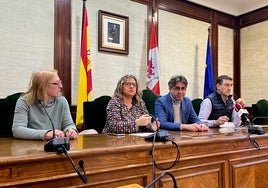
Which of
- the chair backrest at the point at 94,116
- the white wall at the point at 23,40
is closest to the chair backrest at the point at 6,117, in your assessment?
the white wall at the point at 23,40

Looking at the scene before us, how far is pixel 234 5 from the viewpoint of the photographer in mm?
4633

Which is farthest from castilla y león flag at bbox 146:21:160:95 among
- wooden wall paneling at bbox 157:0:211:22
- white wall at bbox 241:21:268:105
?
white wall at bbox 241:21:268:105

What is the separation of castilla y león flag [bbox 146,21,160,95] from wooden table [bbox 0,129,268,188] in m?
1.77

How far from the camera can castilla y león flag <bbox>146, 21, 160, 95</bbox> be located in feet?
11.5

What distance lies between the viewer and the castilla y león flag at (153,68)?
138 inches

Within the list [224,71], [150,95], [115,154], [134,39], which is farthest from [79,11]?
[224,71]

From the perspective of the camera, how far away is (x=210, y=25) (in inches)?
177

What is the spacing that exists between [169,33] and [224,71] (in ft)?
4.32

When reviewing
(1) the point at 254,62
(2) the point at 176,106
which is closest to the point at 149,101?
(2) the point at 176,106

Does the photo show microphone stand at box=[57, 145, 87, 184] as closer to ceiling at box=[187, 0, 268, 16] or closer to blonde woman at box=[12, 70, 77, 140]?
blonde woman at box=[12, 70, 77, 140]

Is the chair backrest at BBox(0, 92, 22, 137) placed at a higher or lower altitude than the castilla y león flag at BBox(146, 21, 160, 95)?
lower

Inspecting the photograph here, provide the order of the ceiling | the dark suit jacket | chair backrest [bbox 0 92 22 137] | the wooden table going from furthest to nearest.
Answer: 1. the ceiling
2. the dark suit jacket
3. chair backrest [bbox 0 92 22 137]
4. the wooden table

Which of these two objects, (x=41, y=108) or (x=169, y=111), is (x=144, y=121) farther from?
(x=41, y=108)

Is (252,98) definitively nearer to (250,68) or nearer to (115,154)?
(250,68)
